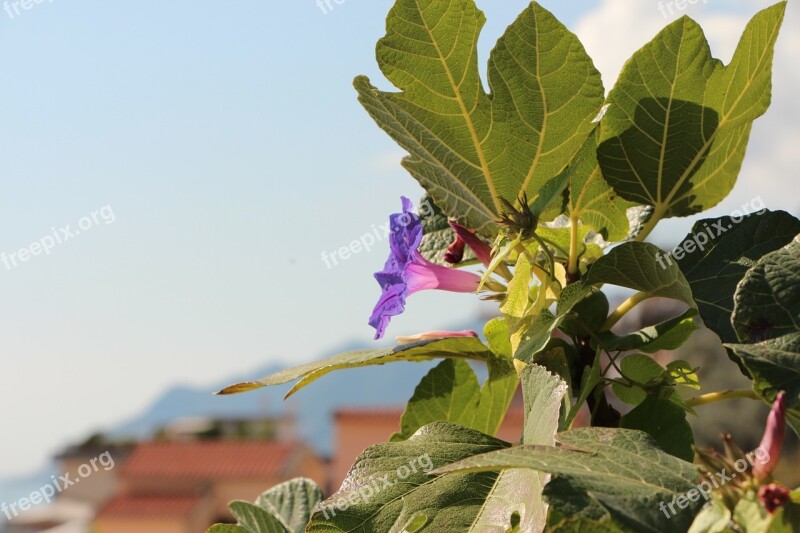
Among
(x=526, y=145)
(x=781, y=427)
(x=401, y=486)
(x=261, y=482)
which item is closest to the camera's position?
(x=781, y=427)

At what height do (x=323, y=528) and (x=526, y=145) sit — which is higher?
(x=526, y=145)

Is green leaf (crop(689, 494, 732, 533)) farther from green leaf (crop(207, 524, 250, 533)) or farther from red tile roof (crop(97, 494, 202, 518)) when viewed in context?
red tile roof (crop(97, 494, 202, 518))

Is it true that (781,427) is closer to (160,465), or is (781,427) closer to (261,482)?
(261,482)

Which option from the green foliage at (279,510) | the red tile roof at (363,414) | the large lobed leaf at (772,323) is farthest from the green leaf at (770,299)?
the red tile roof at (363,414)

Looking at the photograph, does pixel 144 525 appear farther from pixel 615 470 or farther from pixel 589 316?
pixel 615 470

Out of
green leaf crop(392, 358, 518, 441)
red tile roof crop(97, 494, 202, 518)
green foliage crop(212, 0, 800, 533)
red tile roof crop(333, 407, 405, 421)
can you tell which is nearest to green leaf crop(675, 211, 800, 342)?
green foliage crop(212, 0, 800, 533)

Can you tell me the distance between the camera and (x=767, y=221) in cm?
71

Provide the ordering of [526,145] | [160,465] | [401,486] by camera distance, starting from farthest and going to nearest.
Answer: [160,465] < [526,145] < [401,486]

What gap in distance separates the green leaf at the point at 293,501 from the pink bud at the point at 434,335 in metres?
0.20

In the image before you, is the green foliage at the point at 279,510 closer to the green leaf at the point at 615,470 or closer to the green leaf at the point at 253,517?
the green leaf at the point at 253,517


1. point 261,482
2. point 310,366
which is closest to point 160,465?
point 261,482

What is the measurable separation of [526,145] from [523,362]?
0.18 m

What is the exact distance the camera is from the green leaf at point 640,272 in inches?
27.5

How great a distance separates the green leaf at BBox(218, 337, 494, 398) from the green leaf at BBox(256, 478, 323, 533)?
0.51ft
